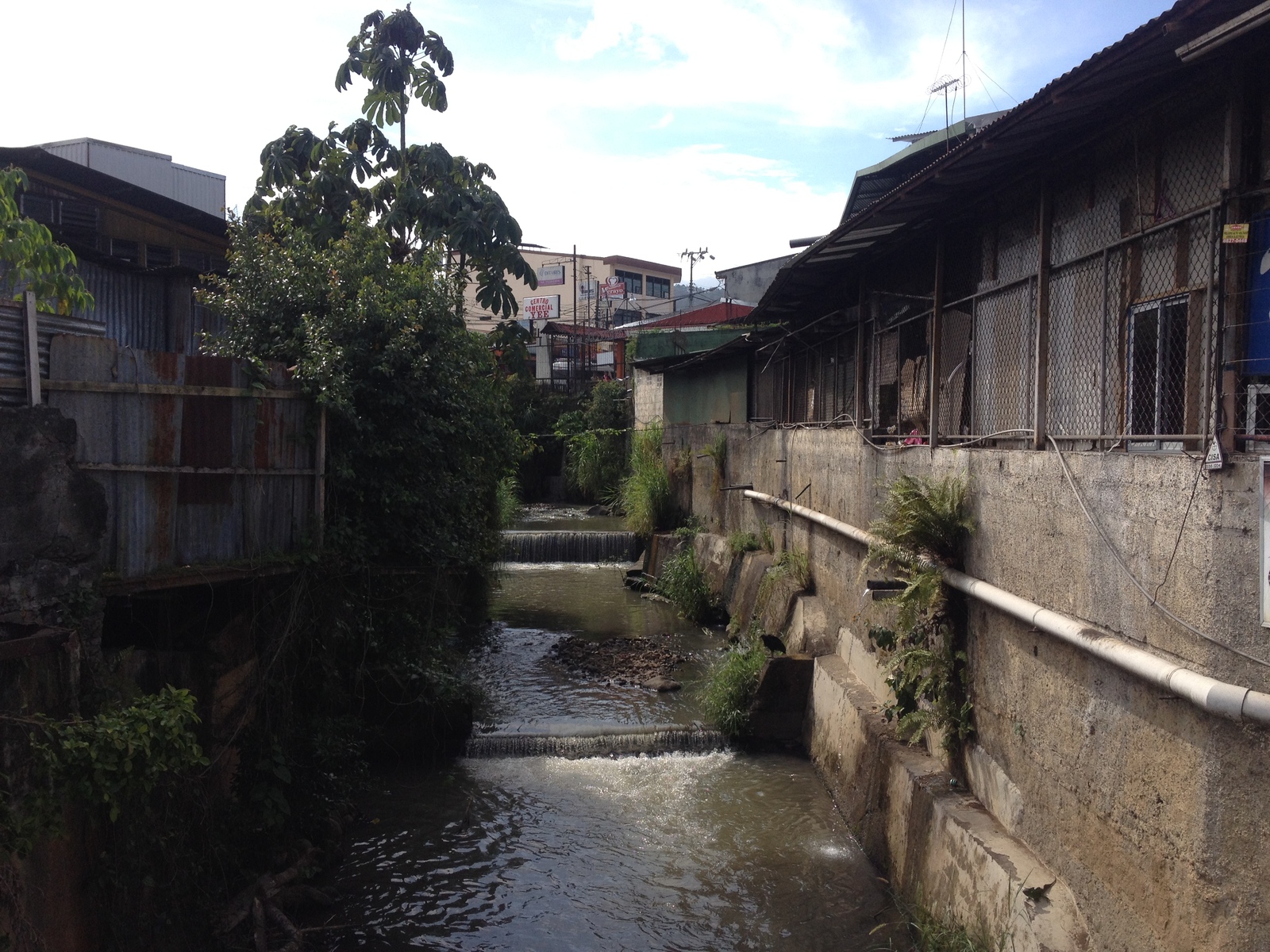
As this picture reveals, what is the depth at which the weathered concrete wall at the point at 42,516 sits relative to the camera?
522 centimetres

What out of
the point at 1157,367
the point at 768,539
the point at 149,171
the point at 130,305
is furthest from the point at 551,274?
the point at 1157,367

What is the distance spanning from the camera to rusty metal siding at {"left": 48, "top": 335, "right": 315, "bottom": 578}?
20.6ft

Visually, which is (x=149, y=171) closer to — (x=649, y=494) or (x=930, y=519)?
(x=649, y=494)

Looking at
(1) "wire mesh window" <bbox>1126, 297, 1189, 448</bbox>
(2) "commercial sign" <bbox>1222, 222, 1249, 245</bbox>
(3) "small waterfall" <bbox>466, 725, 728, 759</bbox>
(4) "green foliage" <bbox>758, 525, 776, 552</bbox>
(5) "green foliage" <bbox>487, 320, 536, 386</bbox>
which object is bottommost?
(3) "small waterfall" <bbox>466, 725, 728, 759</bbox>

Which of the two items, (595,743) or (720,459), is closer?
(595,743)

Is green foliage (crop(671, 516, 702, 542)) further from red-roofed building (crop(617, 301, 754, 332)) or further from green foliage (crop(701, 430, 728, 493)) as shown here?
red-roofed building (crop(617, 301, 754, 332))

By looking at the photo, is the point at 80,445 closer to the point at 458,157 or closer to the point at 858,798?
the point at 858,798

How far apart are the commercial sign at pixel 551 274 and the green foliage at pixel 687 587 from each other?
41.7 m

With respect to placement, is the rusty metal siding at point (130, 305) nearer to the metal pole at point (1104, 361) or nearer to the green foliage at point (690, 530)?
the green foliage at point (690, 530)

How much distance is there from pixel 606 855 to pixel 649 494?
14.1 m

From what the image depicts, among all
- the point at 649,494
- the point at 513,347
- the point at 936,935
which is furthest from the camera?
the point at 649,494

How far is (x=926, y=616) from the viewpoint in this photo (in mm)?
7582

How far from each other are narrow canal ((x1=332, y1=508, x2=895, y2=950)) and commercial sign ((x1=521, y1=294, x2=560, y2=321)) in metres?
44.4

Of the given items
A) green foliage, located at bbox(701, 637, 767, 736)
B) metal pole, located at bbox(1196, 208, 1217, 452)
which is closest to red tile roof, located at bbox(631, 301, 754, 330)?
green foliage, located at bbox(701, 637, 767, 736)
